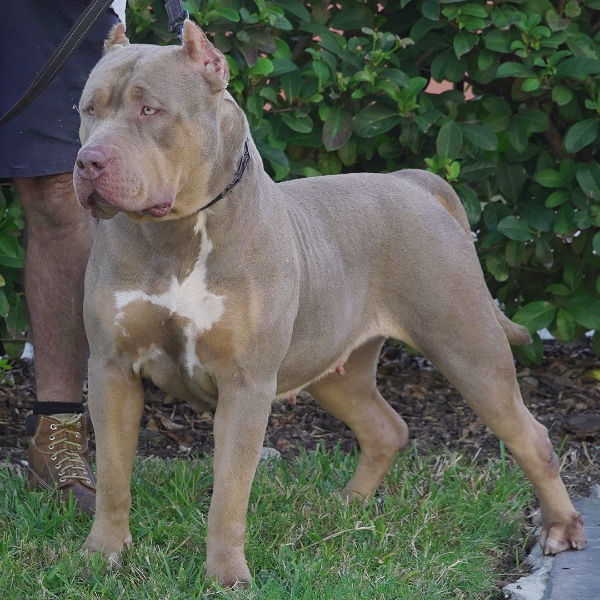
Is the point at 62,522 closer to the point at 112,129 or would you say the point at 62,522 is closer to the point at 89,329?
the point at 89,329

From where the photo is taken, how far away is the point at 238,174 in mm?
3502

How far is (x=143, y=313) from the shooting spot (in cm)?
344

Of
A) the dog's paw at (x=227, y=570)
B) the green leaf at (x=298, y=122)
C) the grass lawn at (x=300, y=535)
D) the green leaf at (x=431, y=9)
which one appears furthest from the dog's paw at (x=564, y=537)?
the green leaf at (x=431, y=9)

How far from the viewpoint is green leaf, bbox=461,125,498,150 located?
5.07 metres

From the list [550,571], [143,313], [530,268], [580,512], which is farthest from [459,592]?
[530,268]

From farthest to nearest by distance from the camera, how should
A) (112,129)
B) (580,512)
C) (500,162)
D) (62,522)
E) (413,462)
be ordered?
(500,162)
(413,462)
(580,512)
(62,522)
(112,129)

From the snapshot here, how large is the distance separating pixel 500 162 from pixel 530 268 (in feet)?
1.86

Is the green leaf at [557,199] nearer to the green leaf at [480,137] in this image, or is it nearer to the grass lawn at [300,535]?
the green leaf at [480,137]

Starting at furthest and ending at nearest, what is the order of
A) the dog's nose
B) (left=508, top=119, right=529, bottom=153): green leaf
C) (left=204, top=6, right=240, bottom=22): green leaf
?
(left=508, top=119, right=529, bottom=153): green leaf, (left=204, top=6, right=240, bottom=22): green leaf, the dog's nose

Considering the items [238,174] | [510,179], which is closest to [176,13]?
[238,174]

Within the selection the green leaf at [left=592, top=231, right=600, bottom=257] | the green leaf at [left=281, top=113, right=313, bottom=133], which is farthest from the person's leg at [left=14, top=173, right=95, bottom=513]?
the green leaf at [left=592, top=231, right=600, bottom=257]

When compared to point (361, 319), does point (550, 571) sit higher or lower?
lower

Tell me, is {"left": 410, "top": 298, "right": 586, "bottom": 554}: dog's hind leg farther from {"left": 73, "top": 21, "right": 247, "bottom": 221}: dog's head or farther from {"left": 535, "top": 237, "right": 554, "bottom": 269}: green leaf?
{"left": 535, "top": 237, "right": 554, "bottom": 269}: green leaf

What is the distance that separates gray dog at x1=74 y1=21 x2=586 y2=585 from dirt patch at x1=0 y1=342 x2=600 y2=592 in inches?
34.0
